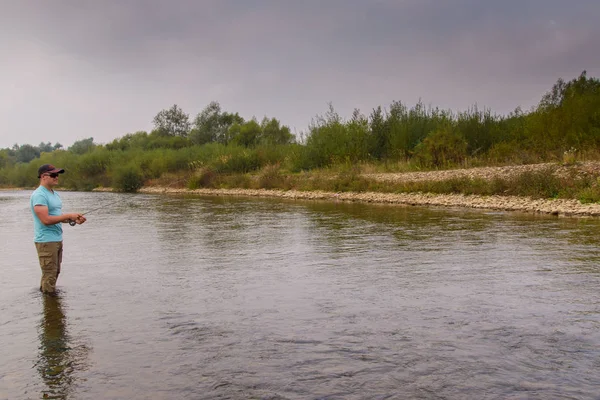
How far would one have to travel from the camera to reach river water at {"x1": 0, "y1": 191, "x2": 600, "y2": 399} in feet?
17.0

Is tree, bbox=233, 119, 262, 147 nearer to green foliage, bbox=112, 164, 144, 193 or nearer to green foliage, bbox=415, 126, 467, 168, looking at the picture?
green foliage, bbox=112, 164, 144, 193

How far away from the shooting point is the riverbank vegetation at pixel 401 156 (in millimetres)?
25984

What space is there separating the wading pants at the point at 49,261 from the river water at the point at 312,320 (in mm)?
311

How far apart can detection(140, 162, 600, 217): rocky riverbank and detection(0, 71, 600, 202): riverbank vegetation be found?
1.89 feet

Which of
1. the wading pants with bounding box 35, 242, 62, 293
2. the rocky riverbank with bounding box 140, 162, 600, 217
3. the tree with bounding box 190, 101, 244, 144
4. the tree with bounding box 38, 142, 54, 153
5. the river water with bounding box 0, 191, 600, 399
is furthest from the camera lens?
the tree with bounding box 38, 142, 54, 153

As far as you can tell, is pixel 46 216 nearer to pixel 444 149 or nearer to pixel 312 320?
pixel 312 320

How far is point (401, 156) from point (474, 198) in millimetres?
12267

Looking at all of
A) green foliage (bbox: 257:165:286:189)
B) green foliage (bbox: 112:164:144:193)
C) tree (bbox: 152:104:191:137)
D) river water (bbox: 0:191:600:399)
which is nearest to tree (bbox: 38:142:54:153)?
tree (bbox: 152:104:191:137)

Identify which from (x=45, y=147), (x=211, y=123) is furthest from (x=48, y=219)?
(x=45, y=147)

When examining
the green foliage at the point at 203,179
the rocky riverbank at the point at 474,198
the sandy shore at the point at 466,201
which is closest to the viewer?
the sandy shore at the point at 466,201

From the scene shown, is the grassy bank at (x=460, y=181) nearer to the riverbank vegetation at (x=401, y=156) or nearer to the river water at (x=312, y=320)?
the riverbank vegetation at (x=401, y=156)

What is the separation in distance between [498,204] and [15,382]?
20.5m

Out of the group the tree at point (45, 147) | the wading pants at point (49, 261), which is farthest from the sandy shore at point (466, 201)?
the tree at point (45, 147)

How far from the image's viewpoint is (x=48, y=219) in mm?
8297
